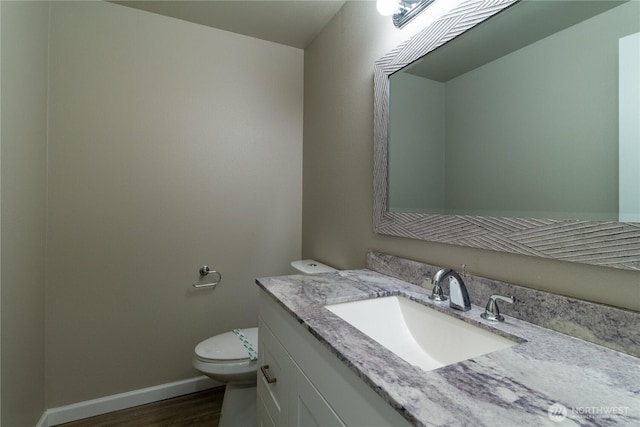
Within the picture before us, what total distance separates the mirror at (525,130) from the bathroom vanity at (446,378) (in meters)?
0.18

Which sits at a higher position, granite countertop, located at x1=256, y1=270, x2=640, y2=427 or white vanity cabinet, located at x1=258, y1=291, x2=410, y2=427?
granite countertop, located at x1=256, y1=270, x2=640, y2=427

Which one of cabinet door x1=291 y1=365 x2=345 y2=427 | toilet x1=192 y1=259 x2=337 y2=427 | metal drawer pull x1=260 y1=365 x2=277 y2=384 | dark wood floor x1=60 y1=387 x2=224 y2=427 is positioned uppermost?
cabinet door x1=291 y1=365 x2=345 y2=427

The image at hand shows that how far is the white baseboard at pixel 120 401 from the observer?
153 cm

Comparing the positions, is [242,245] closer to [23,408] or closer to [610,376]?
[23,408]

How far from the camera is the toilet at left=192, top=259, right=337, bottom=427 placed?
1338mm

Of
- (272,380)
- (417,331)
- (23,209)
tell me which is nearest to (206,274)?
(23,209)

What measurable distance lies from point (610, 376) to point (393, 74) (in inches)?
46.3

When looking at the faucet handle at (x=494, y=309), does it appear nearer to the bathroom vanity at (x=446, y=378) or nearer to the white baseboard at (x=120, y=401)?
the bathroom vanity at (x=446, y=378)

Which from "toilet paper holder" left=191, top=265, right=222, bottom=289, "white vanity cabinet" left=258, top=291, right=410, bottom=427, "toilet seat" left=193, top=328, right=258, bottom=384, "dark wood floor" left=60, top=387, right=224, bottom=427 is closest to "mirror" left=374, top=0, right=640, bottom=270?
"white vanity cabinet" left=258, top=291, right=410, bottom=427

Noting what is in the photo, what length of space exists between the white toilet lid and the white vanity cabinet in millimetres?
307

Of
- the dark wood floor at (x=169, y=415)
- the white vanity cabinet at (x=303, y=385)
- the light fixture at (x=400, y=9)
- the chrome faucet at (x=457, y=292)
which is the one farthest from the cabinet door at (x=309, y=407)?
the light fixture at (x=400, y=9)

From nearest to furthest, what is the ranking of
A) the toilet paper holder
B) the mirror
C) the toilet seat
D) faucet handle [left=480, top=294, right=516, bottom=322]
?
the mirror < faucet handle [left=480, top=294, right=516, bottom=322] < the toilet seat < the toilet paper holder

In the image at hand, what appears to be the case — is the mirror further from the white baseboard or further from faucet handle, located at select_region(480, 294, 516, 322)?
A: the white baseboard

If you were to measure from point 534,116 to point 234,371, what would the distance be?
1.52 metres
